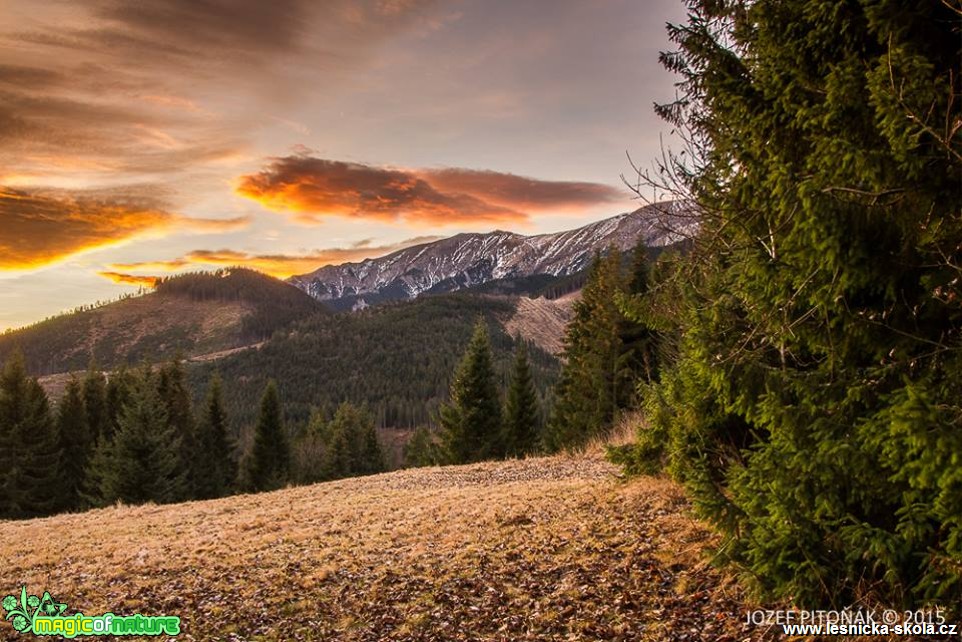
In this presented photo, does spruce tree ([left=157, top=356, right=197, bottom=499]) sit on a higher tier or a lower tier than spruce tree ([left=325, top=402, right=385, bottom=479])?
higher

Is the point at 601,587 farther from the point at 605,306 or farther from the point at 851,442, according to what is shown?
the point at 605,306

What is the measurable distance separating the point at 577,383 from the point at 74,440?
132ft

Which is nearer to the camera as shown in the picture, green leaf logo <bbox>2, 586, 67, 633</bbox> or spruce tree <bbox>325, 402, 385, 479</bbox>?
green leaf logo <bbox>2, 586, 67, 633</bbox>

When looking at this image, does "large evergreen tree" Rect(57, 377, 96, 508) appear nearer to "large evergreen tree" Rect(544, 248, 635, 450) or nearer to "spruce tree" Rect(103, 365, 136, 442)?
"spruce tree" Rect(103, 365, 136, 442)

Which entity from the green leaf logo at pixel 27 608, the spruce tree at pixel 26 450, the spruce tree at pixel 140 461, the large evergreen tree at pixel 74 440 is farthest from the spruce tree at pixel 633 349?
the large evergreen tree at pixel 74 440

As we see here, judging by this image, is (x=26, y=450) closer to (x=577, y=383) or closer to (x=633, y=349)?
(x=577, y=383)

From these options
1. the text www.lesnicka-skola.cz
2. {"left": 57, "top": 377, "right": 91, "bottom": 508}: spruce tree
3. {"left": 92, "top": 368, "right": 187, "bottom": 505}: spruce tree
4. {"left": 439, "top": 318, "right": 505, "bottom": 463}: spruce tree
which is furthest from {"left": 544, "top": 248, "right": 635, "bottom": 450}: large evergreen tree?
{"left": 57, "top": 377, "right": 91, "bottom": 508}: spruce tree

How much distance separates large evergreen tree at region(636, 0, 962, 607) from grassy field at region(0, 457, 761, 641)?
4.93 ft

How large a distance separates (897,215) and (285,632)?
7944 millimetres

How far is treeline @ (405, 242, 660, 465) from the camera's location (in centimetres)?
2945

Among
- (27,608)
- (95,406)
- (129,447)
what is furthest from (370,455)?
(27,608)

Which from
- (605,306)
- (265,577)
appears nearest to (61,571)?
(265,577)

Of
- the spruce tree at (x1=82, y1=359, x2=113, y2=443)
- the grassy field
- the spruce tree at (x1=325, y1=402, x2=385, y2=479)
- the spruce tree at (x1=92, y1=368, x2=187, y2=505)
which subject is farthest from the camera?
the spruce tree at (x1=325, y1=402, x2=385, y2=479)

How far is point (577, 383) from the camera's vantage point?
3322 cm
